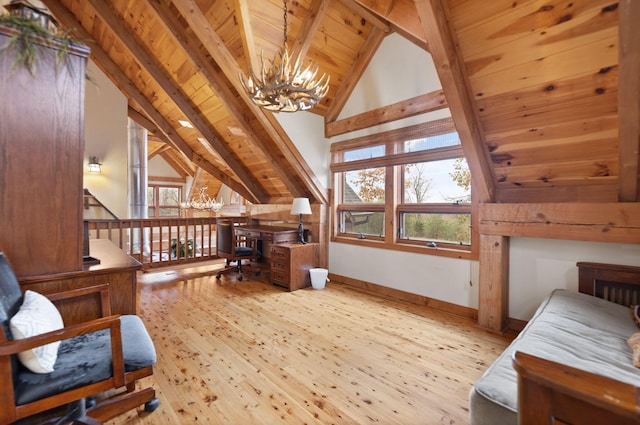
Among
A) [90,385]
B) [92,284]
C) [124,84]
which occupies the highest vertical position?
[124,84]

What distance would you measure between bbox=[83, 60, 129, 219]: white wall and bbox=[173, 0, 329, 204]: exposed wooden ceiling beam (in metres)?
3.08

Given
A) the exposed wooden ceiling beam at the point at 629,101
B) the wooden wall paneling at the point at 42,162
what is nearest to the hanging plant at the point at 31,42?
the wooden wall paneling at the point at 42,162

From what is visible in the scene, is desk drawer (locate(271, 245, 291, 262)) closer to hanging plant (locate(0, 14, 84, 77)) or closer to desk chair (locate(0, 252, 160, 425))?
desk chair (locate(0, 252, 160, 425))

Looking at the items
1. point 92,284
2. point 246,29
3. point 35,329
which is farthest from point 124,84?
point 35,329

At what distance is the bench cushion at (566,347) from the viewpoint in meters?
1.16

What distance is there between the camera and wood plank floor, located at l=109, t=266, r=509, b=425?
1.75m

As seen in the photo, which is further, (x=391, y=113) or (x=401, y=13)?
(x=391, y=113)

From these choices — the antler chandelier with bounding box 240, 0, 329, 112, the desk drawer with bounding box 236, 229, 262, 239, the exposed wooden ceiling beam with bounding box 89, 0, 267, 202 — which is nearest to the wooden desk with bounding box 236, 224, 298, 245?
the desk drawer with bounding box 236, 229, 262, 239

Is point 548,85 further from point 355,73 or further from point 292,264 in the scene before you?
point 292,264

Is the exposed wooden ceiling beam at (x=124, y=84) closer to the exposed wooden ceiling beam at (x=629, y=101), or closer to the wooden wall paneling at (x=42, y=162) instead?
the wooden wall paneling at (x=42, y=162)

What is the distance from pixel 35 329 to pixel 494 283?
3339mm

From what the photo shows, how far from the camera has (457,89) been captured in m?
2.26

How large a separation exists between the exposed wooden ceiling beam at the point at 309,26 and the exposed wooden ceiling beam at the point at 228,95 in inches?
47.6

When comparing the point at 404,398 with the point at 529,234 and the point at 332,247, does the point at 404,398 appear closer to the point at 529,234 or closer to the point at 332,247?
the point at 529,234
